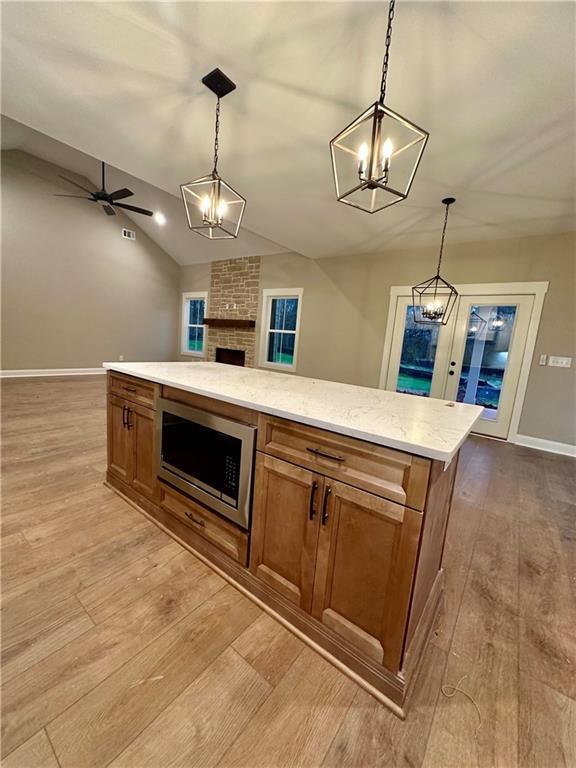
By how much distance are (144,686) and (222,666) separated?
0.89 ft

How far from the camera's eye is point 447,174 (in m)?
2.66

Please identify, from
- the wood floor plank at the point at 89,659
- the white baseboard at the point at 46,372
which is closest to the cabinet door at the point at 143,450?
the wood floor plank at the point at 89,659

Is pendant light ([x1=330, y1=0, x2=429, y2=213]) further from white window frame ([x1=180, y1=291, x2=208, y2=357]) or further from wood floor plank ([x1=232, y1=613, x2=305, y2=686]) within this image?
white window frame ([x1=180, y1=291, x2=208, y2=357])

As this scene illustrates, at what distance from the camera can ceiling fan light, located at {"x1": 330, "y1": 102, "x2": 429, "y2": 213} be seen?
1125 millimetres

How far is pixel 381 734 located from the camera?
964 mm

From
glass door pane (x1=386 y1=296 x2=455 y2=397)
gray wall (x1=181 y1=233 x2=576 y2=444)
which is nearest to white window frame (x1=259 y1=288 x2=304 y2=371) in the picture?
gray wall (x1=181 y1=233 x2=576 y2=444)

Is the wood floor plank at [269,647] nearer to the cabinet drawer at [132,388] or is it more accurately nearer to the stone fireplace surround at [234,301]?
the cabinet drawer at [132,388]

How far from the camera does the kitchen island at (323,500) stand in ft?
3.28

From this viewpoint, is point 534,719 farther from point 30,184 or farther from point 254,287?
point 30,184

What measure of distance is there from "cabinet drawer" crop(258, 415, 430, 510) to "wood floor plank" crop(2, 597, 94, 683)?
1071 mm

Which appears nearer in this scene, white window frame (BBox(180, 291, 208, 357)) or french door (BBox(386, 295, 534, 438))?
french door (BBox(386, 295, 534, 438))

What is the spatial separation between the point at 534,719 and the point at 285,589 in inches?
37.2

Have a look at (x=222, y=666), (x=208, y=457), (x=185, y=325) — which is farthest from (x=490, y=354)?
(x=185, y=325)

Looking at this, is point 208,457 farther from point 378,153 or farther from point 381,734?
point 378,153
